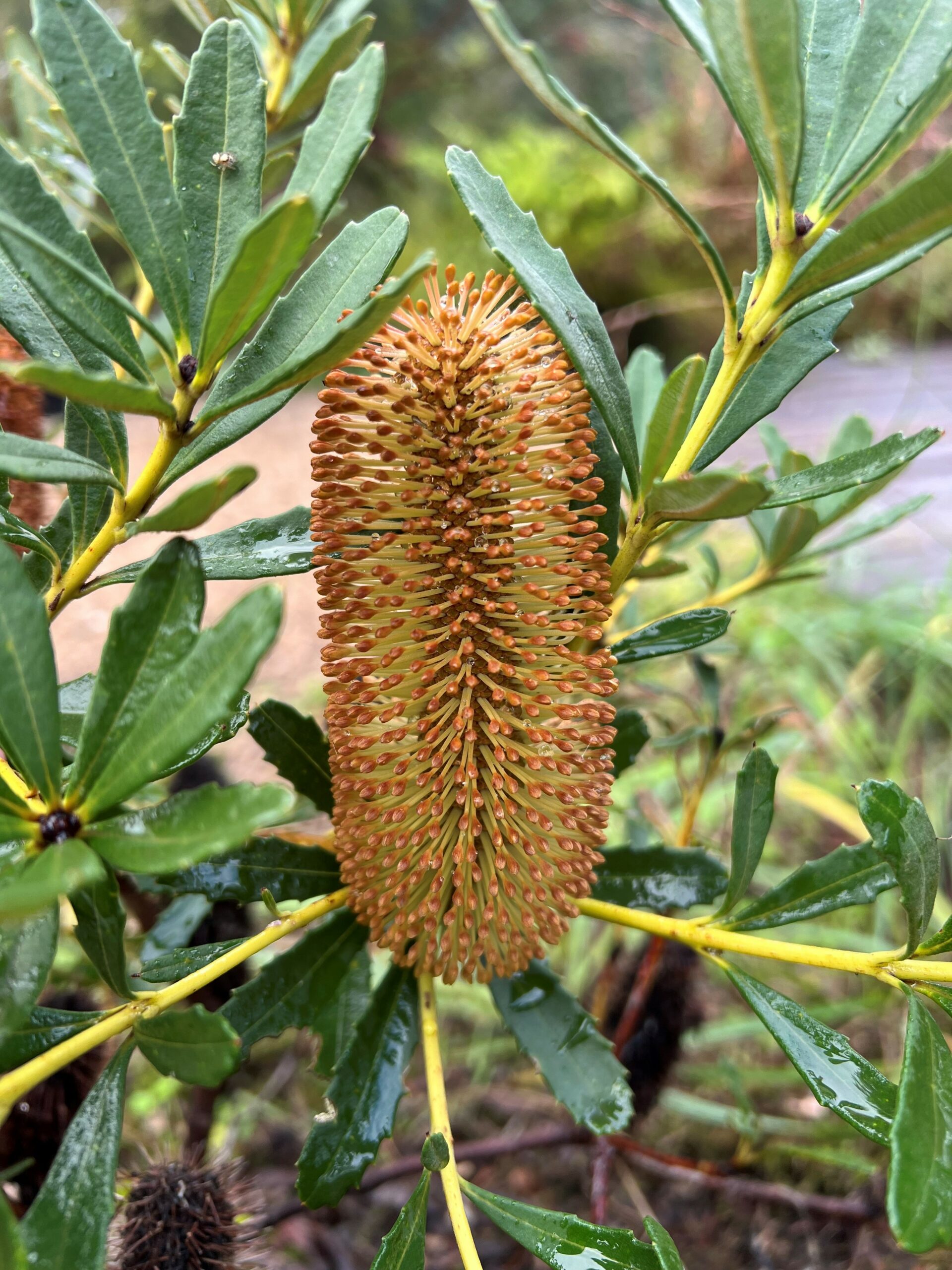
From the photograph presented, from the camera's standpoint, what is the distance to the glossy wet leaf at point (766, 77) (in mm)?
280

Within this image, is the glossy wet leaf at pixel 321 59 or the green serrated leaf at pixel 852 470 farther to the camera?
the glossy wet leaf at pixel 321 59

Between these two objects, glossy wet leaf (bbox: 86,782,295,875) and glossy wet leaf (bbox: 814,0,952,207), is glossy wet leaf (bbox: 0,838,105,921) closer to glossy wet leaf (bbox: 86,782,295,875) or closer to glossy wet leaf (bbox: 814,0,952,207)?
glossy wet leaf (bbox: 86,782,295,875)

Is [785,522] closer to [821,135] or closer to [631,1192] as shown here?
[821,135]

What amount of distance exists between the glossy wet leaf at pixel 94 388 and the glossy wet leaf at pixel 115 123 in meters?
0.06

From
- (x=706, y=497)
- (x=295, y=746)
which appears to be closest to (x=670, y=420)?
(x=706, y=497)

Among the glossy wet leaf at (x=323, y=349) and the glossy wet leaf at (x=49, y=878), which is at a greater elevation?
the glossy wet leaf at (x=323, y=349)

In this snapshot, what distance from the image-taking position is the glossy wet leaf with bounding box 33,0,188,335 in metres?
0.32

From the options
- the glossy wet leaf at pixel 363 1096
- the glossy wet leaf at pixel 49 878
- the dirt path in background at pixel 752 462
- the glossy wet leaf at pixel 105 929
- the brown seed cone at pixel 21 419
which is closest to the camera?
the glossy wet leaf at pixel 49 878

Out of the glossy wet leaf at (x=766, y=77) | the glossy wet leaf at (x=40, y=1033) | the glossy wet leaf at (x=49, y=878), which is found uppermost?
the glossy wet leaf at (x=766, y=77)

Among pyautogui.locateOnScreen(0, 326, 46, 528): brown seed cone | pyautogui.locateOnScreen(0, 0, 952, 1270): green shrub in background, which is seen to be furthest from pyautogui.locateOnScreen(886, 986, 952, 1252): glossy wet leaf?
pyautogui.locateOnScreen(0, 326, 46, 528): brown seed cone

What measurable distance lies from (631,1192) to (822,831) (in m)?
0.82

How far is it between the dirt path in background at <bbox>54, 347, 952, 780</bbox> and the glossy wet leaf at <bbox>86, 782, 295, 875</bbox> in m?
1.57

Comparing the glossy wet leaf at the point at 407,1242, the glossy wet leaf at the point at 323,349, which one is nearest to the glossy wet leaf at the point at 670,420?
the glossy wet leaf at the point at 323,349

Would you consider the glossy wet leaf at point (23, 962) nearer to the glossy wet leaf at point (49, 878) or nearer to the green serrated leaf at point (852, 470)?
the glossy wet leaf at point (49, 878)
